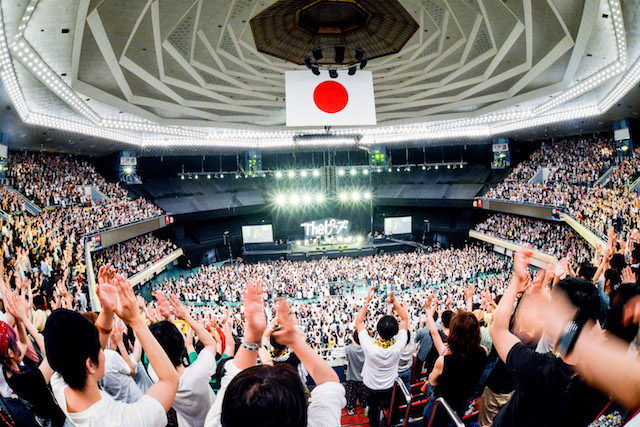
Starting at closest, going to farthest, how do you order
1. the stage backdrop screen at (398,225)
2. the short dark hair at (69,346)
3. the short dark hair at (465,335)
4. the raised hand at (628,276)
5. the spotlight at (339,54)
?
the short dark hair at (69,346) → the short dark hair at (465,335) → the raised hand at (628,276) → the spotlight at (339,54) → the stage backdrop screen at (398,225)

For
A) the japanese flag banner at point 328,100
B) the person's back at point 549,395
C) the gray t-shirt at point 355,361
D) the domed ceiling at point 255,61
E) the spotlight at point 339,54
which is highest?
the domed ceiling at point 255,61

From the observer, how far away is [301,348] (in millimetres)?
1703

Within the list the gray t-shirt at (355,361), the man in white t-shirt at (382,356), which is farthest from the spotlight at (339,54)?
the man in white t-shirt at (382,356)

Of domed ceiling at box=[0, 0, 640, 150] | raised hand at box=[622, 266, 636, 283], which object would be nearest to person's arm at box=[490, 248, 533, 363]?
raised hand at box=[622, 266, 636, 283]

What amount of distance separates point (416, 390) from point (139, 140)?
23.9 m

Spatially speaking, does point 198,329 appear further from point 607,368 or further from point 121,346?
point 607,368

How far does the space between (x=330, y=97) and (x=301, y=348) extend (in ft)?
29.0

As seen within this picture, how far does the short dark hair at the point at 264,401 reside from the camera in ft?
3.78

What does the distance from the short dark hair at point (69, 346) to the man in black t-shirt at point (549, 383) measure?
6.75 ft

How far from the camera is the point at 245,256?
27.2m

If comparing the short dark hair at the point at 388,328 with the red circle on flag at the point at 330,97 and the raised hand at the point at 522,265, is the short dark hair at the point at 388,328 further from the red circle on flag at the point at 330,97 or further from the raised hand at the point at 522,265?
the red circle on flag at the point at 330,97

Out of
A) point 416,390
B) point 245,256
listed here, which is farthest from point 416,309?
point 245,256

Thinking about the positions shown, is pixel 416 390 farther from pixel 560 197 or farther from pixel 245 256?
pixel 245 256

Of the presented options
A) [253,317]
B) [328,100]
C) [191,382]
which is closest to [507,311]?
[253,317]
